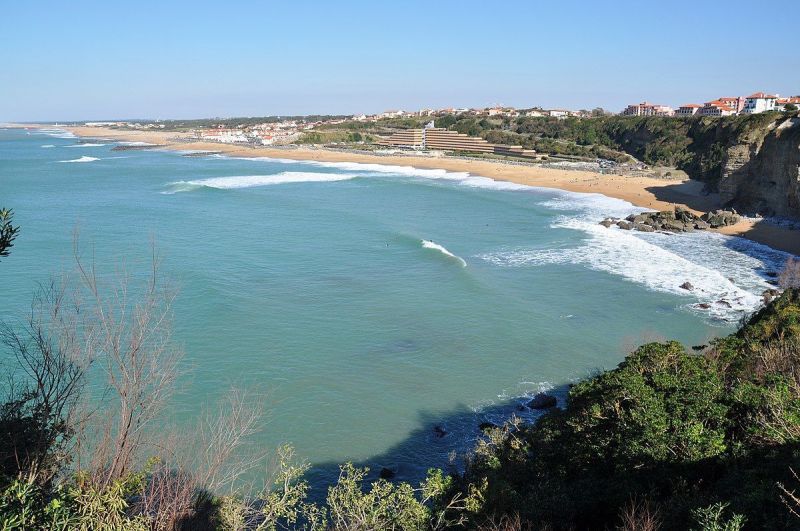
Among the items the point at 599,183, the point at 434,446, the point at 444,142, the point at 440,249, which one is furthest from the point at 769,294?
the point at 444,142

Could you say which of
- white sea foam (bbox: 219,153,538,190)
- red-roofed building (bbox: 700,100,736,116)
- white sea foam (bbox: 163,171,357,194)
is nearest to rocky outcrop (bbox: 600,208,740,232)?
white sea foam (bbox: 219,153,538,190)

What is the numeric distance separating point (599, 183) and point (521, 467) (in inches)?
2204

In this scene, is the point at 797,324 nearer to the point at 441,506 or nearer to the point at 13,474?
the point at 441,506

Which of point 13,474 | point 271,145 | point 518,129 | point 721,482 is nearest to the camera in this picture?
point 13,474

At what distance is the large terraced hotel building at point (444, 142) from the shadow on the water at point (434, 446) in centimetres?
8459

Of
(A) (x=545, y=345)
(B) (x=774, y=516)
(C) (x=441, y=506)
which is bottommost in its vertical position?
(A) (x=545, y=345)

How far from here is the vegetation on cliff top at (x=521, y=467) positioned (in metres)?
7.55

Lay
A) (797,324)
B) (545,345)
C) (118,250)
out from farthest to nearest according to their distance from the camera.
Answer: (118,250) → (545,345) → (797,324)

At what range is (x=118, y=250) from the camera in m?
31.7

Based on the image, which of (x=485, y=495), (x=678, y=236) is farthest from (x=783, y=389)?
(x=678, y=236)

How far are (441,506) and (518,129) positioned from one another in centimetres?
11507

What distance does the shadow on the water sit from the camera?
1338 cm

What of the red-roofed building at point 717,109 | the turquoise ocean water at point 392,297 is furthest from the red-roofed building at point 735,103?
the turquoise ocean water at point 392,297

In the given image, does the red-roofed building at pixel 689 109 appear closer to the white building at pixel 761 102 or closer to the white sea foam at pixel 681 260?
the white building at pixel 761 102
